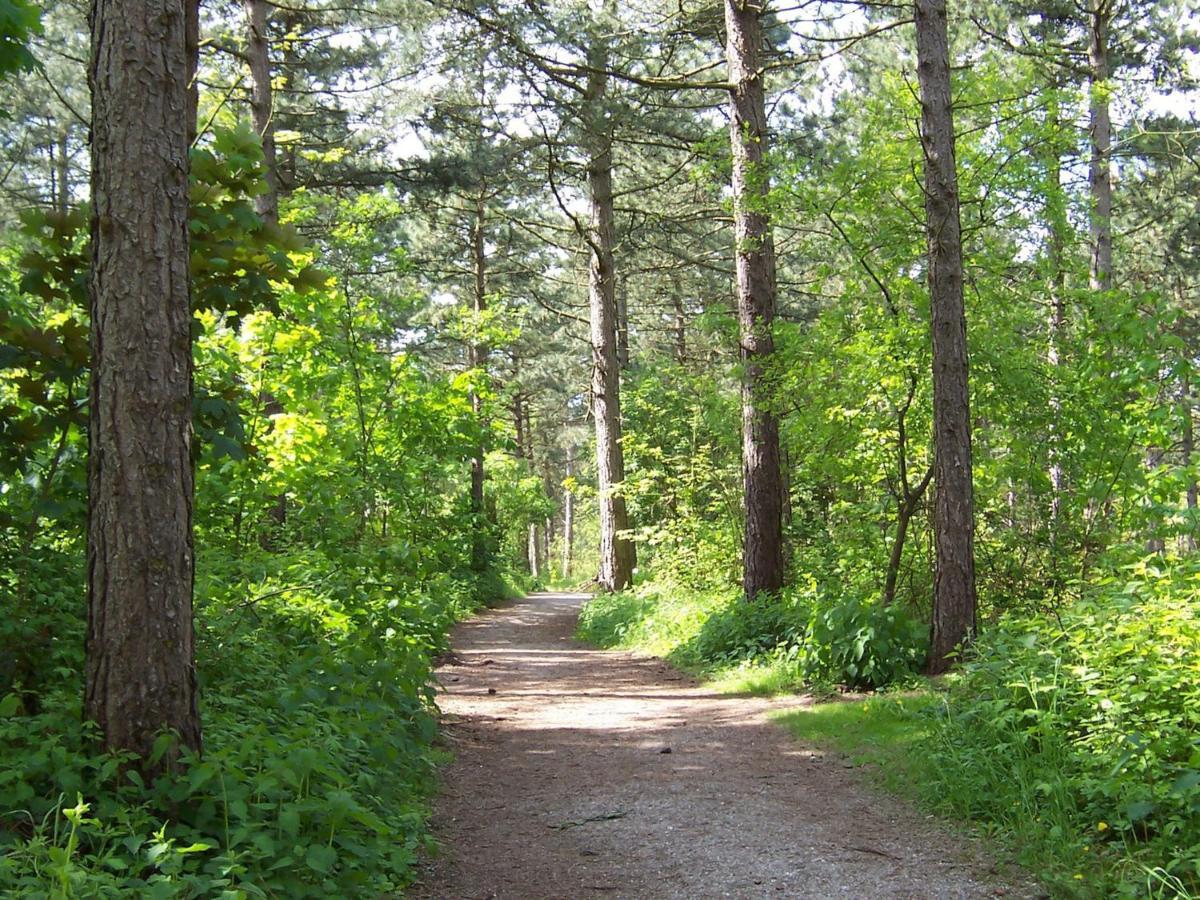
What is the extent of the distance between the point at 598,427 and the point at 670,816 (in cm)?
1284

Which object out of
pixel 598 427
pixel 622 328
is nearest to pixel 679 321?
pixel 622 328

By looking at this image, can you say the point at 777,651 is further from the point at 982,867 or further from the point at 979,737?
the point at 982,867

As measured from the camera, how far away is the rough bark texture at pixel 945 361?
26.5 ft

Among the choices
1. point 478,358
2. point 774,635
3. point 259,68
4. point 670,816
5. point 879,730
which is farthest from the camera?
point 478,358

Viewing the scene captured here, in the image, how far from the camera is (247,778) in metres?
3.76

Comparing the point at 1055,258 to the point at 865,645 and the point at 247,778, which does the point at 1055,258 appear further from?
the point at 247,778

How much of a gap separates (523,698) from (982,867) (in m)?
6.01

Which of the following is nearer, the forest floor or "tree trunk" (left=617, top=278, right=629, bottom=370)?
the forest floor

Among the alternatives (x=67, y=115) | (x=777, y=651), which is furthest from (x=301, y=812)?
(x=67, y=115)

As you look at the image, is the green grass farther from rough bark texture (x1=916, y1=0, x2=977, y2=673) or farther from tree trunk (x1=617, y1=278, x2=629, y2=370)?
tree trunk (x1=617, y1=278, x2=629, y2=370)

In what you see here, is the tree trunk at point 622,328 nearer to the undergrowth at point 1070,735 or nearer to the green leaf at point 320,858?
the undergrowth at point 1070,735

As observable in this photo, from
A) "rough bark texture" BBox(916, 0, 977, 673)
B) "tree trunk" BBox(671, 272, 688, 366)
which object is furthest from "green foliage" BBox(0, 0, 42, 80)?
"tree trunk" BBox(671, 272, 688, 366)

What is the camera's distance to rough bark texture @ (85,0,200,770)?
12.1ft

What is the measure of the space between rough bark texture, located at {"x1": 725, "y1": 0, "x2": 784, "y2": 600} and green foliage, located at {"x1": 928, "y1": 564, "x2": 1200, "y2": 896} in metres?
5.15
